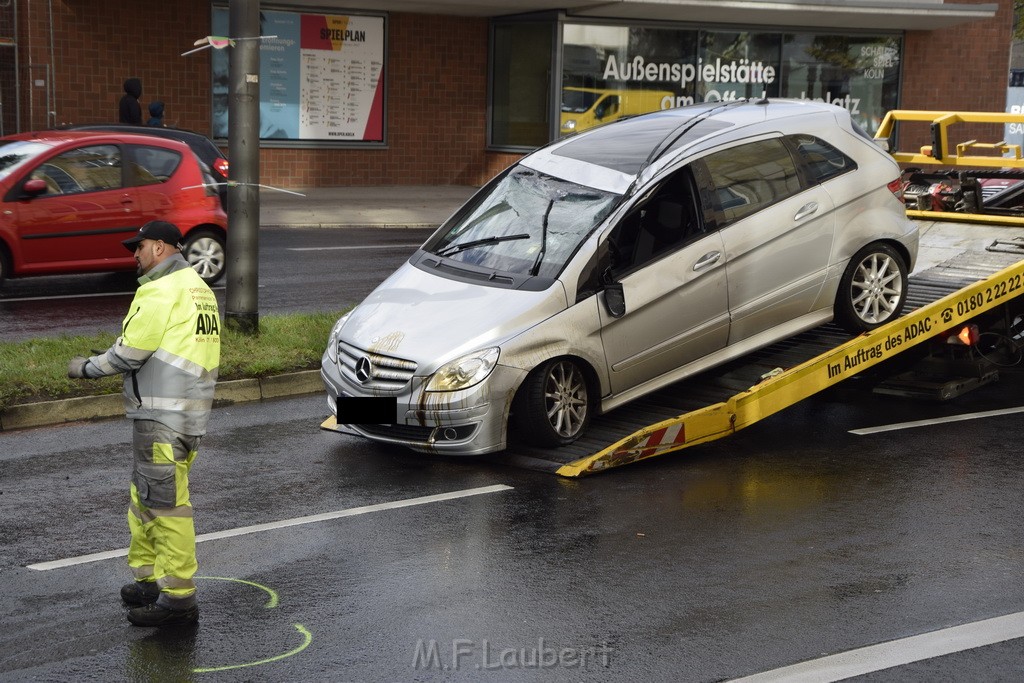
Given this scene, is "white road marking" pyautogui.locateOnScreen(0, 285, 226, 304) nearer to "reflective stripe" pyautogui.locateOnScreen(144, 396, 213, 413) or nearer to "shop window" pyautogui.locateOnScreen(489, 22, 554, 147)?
"reflective stripe" pyautogui.locateOnScreen(144, 396, 213, 413)

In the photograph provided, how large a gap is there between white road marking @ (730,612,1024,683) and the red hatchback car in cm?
905

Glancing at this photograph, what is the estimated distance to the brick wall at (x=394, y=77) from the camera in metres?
23.2

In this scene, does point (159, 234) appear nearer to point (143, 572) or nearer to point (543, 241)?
point (143, 572)

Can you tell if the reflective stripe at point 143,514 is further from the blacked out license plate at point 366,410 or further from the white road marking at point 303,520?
the blacked out license plate at point 366,410

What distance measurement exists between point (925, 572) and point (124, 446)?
192 inches

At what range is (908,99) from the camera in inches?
1212

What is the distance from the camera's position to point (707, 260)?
8641 mm

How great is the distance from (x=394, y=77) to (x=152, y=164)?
43.2ft

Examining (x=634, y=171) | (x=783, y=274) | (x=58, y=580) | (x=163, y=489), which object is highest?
(x=634, y=171)

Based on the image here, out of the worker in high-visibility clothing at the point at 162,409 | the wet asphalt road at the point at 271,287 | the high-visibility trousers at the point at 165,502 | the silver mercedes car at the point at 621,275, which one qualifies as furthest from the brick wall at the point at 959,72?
the high-visibility trousers at the point at 165,502

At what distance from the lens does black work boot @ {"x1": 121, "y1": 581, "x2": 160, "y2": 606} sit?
228 inches

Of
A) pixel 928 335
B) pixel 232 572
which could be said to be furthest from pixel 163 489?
pixel 928 335

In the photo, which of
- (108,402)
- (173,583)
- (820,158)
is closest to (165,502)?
(173,583)

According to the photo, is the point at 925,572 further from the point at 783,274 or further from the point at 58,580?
the point at 58,580
